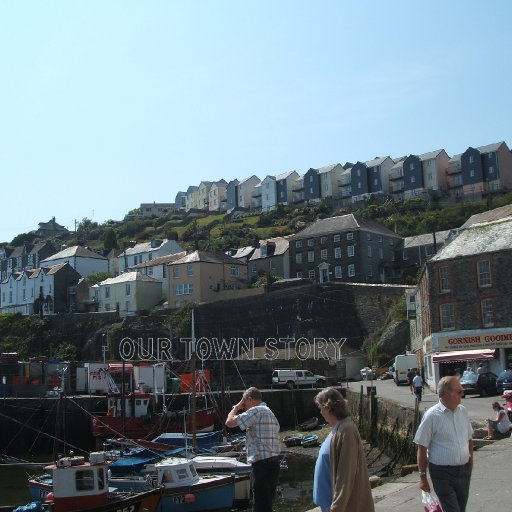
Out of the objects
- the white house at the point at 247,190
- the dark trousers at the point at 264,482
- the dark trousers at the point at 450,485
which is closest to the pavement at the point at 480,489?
the dark trousers at the point at 264,482

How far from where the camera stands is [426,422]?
6957 millimetres

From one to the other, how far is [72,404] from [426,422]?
37.0 meters

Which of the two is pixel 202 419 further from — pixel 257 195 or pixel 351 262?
pixel 257 195

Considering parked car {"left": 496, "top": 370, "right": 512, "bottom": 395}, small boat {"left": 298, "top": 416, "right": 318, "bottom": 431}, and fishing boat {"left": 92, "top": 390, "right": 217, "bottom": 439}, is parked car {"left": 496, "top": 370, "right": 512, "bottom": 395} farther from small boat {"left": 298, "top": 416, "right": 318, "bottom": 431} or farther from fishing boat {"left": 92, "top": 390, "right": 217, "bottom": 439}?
fishing boat {"left": 92, "top": 390, "right": 217, "bottom": 439}

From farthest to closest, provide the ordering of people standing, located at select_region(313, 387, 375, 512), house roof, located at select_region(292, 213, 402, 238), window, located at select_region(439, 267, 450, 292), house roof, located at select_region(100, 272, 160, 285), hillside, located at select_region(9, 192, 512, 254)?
→ hillside, located at select_region(9, 192, 512, 254)
house roof, located at select_region(100, 272, 160, 285)
house roof, located at select_region(292, 213, 402, 238)
window, located at select_region(439, 267, 450, 292)
people standing, located at select_region(313, 387, 375, 512)

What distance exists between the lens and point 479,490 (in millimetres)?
10320

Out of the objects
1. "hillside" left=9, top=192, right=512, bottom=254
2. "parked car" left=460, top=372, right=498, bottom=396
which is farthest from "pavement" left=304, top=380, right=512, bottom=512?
"hillside" left=9, top=192, right=512, bottom=254

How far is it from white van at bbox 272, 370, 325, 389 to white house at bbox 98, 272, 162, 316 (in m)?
36.2

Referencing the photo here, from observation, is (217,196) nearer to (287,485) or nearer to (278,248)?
(278,248)

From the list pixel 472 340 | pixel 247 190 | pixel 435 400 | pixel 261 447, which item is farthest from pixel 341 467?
pixel 247 190

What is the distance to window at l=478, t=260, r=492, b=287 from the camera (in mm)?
35562

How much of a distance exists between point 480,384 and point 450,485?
25.8 metres

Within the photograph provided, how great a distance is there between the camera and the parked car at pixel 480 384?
3112 cm

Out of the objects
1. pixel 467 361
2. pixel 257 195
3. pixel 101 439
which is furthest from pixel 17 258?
pixel 467 361
